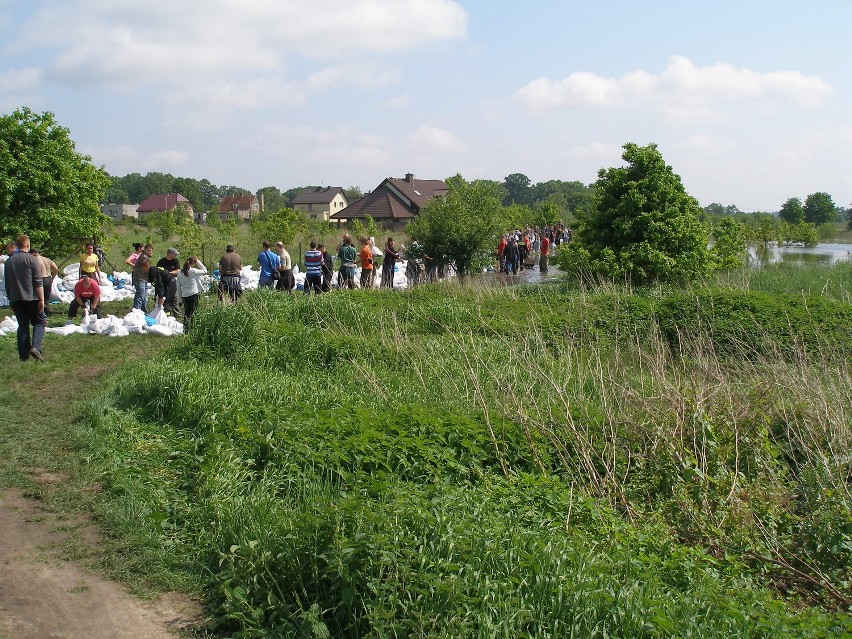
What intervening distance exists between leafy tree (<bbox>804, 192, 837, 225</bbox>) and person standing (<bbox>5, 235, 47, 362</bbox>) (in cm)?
8602

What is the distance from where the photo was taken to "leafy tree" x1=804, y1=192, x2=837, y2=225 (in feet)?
270

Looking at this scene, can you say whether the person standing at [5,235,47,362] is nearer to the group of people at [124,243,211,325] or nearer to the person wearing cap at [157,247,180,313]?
the group of people at [124,243,211,325]

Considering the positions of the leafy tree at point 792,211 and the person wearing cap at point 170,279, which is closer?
the person wearing cap at point 170,279

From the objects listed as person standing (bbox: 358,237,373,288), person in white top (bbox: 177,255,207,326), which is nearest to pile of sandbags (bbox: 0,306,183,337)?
person in white top (bbox: 177,255,207,326)

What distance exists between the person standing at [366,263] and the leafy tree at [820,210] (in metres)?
76.0

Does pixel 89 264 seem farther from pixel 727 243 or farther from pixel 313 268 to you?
A: pixel 727 243

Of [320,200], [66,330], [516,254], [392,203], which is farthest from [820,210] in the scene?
[66,330]

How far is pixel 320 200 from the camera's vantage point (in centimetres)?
9419

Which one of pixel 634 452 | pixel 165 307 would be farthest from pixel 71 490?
pixel 165 307

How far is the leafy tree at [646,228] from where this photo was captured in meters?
16.9

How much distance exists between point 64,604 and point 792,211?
3421 inches

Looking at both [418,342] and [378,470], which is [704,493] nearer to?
[378,470]

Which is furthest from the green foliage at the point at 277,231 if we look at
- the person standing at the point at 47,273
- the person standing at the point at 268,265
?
the person standing at the point at 47,273

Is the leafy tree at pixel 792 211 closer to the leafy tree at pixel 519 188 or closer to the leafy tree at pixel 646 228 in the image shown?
the leafy tree at pixel 519 188
